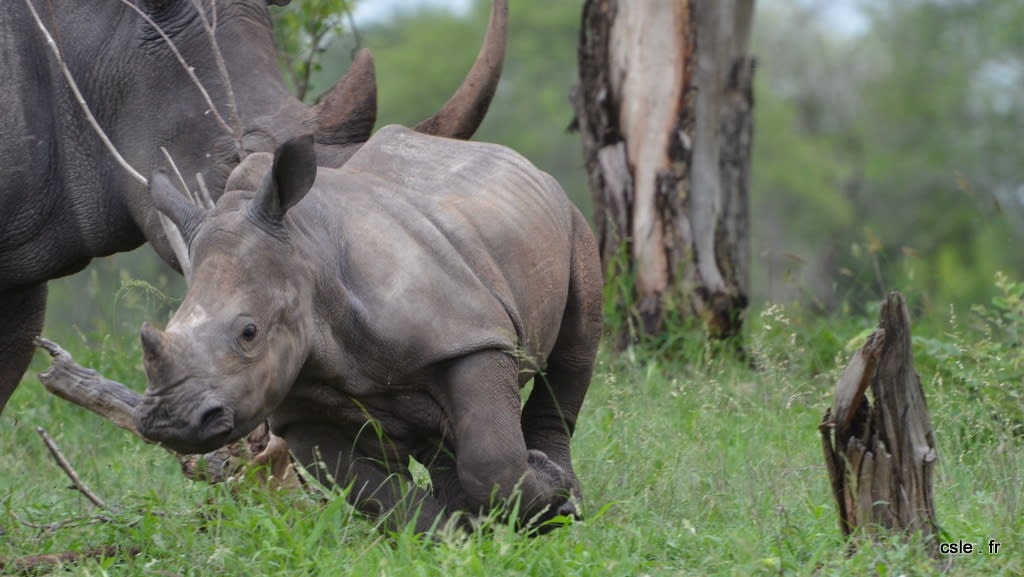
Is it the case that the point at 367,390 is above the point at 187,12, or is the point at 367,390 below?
below

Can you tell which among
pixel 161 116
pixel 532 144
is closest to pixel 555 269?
pixel 161 116

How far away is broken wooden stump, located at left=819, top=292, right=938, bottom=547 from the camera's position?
411 cm

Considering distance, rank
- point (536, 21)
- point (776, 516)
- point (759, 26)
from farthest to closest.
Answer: point (759, 26)
point (536, 21)
point (776, 516)

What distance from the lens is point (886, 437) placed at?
13.7 ft

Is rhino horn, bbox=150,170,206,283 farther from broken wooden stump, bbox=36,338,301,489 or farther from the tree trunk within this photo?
the tree trunk

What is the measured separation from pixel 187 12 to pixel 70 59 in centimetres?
49

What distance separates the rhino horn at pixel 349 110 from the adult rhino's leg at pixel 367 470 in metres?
1.20

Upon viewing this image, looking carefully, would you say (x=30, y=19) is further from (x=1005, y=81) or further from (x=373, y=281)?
(x=1005, y=81)

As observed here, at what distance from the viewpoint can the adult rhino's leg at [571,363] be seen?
17.0 feet

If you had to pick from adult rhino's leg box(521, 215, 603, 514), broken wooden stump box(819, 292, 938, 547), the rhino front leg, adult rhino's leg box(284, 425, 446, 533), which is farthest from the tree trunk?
broken wooden stump box(819, 292, 938, 547)

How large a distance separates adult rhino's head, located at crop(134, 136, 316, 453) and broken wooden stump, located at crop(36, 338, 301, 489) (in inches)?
49.1

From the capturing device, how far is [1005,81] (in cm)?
2855

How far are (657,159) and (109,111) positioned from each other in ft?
12.8

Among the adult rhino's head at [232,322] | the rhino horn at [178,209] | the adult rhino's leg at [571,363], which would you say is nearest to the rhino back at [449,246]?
the adult rhino's leg at [571,363]
